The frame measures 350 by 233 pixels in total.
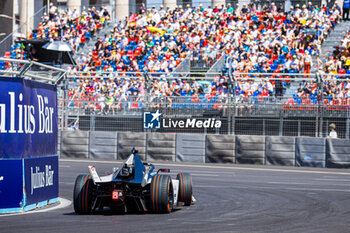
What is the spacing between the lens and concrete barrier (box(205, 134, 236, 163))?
2344cm

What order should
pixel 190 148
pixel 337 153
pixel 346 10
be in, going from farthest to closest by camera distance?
pixel 346 10, pixel 190 148, pixel 337 153

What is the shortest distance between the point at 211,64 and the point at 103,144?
300 inches

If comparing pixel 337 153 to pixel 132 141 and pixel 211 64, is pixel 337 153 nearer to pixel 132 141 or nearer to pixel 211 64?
pixel 132 141

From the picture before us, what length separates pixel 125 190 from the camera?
10180 mm

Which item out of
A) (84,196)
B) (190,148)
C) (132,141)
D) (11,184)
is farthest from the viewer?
(132,141)

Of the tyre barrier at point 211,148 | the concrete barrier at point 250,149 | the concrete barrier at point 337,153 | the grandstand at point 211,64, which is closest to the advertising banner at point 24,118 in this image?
the grandstand at point 211,64

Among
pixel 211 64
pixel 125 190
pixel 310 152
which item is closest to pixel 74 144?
pixel 211 64

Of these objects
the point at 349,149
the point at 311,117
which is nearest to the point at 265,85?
the point at 311,117

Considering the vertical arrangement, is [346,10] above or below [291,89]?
A: above

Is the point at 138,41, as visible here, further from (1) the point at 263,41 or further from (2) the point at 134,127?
(2) the point at 134,127

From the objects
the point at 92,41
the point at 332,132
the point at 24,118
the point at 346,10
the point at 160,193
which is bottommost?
the point at 160,193

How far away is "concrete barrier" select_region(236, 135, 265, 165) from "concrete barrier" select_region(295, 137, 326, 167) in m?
1.21

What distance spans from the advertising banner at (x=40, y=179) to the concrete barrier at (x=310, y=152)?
39.7 feet

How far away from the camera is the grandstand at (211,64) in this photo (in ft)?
73.6
